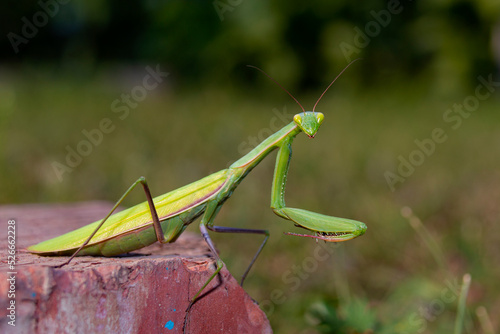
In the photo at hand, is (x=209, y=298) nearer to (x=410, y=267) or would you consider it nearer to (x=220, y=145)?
(x=410, y=267)

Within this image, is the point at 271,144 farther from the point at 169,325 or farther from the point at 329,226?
the point at 169,325

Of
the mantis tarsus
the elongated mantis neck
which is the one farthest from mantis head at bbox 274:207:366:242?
the elongated mantis neck

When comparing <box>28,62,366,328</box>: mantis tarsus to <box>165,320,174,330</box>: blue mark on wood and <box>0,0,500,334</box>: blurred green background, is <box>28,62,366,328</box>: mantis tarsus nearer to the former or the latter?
A: <box>165,320,174,330</box>: blue mark on wood

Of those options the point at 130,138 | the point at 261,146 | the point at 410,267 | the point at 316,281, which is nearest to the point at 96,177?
the point at 130,138

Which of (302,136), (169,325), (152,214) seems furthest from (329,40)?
(169,325)

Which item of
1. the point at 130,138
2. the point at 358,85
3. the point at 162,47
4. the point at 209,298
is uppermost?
the point at 162,47

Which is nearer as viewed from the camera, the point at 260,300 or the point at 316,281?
the point at 260,300

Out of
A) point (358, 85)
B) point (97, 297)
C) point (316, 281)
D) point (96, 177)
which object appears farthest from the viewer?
point (358, 85)
